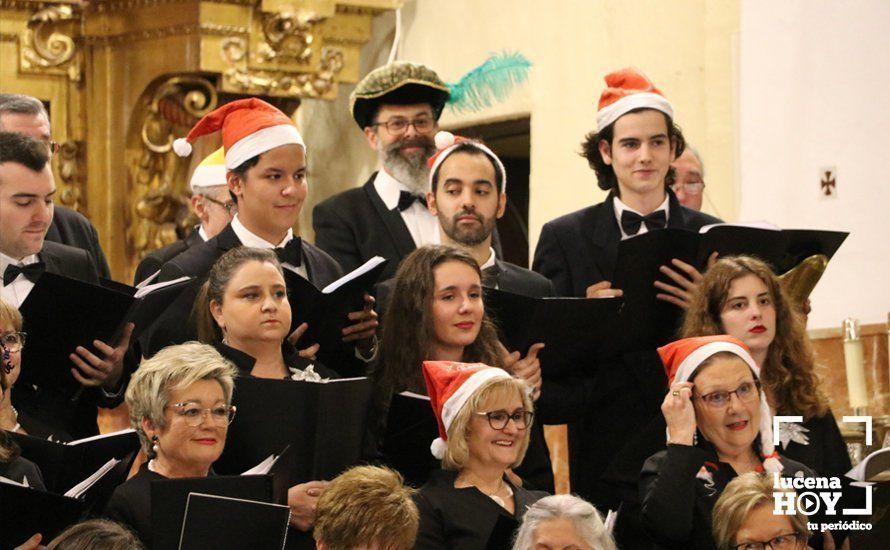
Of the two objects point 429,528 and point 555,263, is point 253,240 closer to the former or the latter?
point 555,263

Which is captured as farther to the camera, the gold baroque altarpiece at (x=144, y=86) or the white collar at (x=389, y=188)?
the gold baroque altarpiece at (x=144, y=86)

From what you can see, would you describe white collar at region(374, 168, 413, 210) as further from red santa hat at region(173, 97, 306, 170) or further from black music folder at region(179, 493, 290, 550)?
black music folder at region(179, 493, 290, 550)

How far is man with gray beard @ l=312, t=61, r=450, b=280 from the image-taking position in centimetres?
552

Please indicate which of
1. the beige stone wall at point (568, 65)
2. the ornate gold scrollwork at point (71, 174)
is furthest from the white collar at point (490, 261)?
the ornate gold scrollwork at point (71, 174)

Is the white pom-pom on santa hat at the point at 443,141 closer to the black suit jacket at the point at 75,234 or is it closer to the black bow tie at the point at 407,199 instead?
the black bow tie at the point at 407,199

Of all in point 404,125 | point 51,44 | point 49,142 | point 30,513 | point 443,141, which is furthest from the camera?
point 51,44

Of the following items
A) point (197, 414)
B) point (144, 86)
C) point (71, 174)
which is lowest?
point (197, 414)

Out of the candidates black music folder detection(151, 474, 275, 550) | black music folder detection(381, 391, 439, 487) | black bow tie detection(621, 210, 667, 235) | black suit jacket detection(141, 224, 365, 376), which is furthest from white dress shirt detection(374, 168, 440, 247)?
black music folder detection(151, 474, 275, 550)

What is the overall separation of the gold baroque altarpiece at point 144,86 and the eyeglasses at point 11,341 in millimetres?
2952

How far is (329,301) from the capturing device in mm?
4477

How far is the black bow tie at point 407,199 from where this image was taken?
5.60m

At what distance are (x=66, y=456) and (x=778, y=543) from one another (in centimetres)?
160

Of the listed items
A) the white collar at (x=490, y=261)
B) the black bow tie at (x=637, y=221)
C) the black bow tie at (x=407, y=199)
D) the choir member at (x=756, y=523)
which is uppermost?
the black bow tie at (x=407, y=199)

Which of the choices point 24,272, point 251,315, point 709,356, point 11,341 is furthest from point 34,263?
point 709,356
